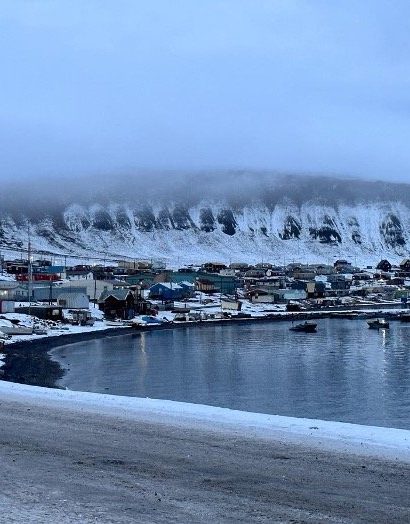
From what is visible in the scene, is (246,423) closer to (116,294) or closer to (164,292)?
(116,294)

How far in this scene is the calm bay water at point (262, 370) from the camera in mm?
28250

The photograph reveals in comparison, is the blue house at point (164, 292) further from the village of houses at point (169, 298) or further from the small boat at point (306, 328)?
the small boat at point (306, 328)

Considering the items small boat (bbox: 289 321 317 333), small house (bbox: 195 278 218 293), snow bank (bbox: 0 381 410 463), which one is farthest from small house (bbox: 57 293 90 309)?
snow bank (bbox: 0 381 410 463)

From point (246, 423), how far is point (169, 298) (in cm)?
8977

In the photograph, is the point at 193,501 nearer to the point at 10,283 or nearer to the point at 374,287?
the point at 10,283

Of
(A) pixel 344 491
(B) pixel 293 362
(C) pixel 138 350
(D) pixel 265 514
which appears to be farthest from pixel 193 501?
(C) pixel 138 350

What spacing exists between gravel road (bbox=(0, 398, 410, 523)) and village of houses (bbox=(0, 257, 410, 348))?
37.9 m

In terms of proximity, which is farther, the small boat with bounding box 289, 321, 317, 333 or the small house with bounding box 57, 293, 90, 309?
the small house with bounding box 57, 293, 90, 309

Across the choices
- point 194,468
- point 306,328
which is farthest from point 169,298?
point 194,468

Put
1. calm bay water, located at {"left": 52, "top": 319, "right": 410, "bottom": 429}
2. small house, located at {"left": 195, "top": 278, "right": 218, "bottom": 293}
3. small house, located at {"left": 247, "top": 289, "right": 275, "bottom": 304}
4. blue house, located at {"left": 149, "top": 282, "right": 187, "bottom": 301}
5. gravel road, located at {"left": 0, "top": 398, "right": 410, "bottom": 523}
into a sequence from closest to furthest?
gravel road, located at {"left": 0, "top": 398, "right": 410, "bottom": 523} → calm bay water, located at {"left": 52, "top": 319, "right": 410, "bottom": 429} → blue house, located at {"left": 149, "top": 282, "right": 187, "bottom": 301} → small house, located at {"left": 247, "top": 289, "right": 275, "bottom": 304} → small house, located at {"left": 195, "top": 278, "right": 218, "bottom": 293}

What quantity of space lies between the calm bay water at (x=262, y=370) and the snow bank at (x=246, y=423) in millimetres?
12159

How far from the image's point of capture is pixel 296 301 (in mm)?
113000

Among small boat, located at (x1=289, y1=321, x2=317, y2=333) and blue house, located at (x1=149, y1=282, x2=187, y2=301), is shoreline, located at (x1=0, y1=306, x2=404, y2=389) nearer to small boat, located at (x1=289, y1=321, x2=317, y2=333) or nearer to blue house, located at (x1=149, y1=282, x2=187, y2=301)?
small boat, located at (x1=289, y1=321, x2=317, y2=333)

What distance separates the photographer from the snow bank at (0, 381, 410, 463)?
949cm
